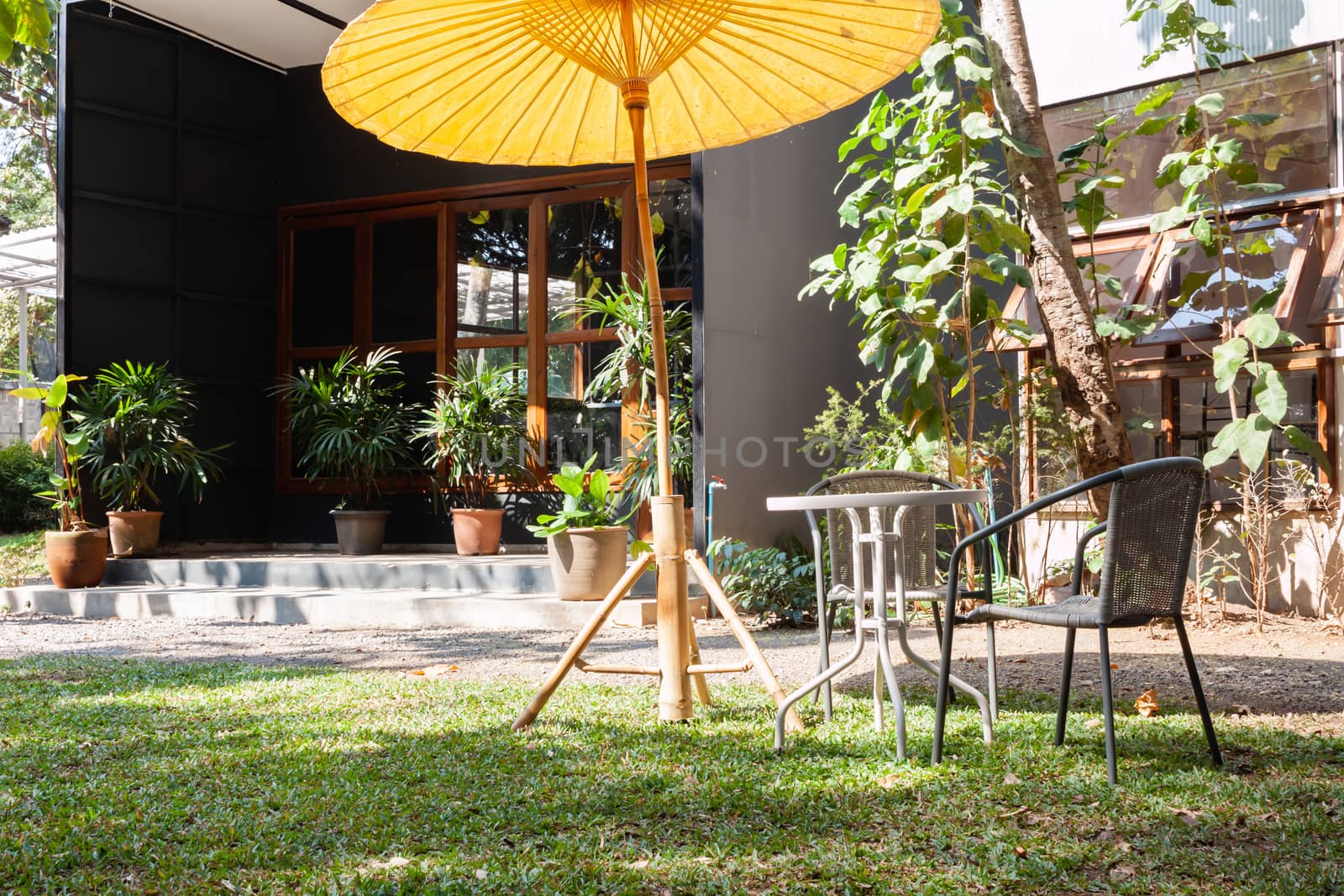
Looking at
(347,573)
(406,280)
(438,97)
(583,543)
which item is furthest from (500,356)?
(438,97)

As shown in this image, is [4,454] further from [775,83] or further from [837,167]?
[775,83]

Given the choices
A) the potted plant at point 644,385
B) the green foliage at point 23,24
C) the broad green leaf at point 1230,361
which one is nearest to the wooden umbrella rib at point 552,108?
the green foliage at point 23,24

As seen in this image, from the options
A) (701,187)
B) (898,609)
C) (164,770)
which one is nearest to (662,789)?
(898,609)

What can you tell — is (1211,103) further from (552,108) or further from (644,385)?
(644,385)

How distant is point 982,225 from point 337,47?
371 centimetres

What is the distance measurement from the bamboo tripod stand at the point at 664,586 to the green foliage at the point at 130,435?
5923 mm

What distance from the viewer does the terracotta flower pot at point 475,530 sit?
8.43m

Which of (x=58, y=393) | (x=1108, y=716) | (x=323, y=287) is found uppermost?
(x=323, y=287)

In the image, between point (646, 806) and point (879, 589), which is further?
point (879, 589)

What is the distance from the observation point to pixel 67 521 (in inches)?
322

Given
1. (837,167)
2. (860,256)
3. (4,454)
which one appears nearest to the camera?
(860,256)

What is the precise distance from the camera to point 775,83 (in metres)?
3.64

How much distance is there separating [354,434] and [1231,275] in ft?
19.9

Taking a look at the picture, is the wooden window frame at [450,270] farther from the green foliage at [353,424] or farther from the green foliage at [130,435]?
the green foliage at [130,435]
